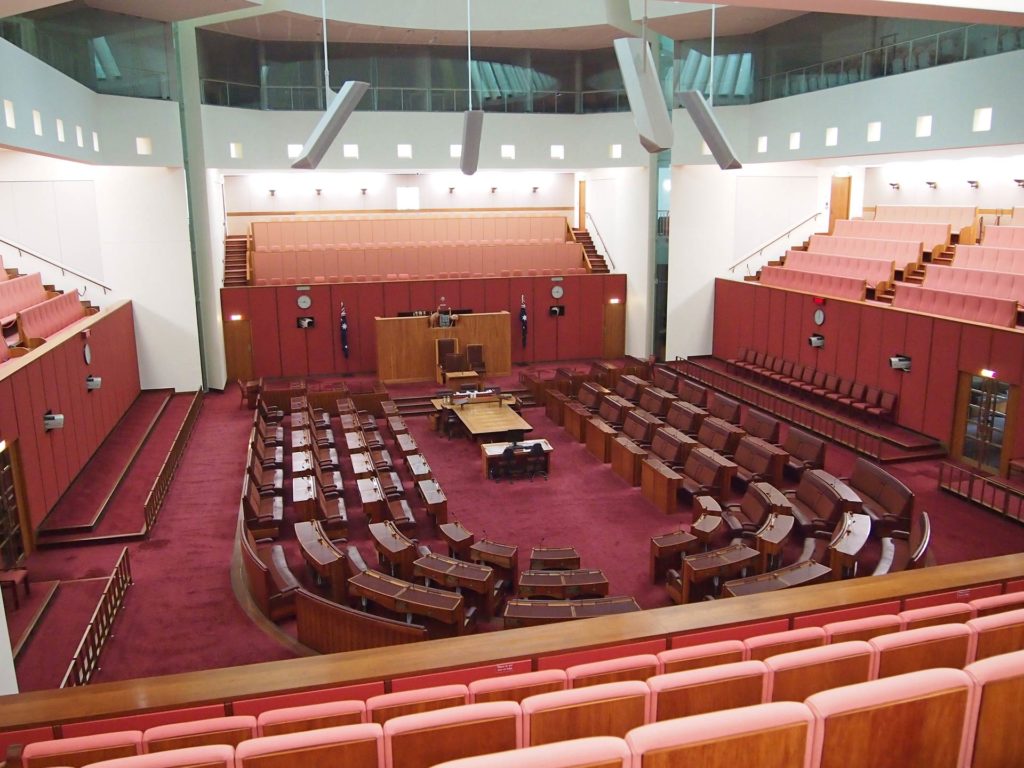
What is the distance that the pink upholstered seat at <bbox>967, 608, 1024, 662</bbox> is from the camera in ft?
14.8

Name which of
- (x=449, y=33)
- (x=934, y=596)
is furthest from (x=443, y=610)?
(x=449, y=33)

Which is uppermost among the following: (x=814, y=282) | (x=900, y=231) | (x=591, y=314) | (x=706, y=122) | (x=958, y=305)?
(x=706, y=122)

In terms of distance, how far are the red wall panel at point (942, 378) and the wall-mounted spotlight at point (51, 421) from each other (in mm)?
13822

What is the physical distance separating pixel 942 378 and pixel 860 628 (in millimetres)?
10181

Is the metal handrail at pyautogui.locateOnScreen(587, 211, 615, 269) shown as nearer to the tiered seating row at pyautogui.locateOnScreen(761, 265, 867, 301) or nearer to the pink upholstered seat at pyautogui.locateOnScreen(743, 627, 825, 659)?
the tiered seating row at pyautogui.locateOnScreen(761, 265, 867, 301)

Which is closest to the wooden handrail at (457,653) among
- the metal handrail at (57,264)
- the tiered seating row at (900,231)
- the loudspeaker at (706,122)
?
the loudspeaker at (706,122)

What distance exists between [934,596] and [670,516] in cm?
556

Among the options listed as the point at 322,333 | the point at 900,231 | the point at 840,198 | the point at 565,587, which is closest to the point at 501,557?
the point at 565,587

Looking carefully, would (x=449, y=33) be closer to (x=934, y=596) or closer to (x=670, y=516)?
(x=670, y=516)

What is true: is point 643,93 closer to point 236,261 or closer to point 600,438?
point 600,438

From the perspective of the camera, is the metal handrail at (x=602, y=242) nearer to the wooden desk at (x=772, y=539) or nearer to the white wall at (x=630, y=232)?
the white wall at (x=630, y=232)

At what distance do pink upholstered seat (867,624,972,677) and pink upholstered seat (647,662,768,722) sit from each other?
2.45ft

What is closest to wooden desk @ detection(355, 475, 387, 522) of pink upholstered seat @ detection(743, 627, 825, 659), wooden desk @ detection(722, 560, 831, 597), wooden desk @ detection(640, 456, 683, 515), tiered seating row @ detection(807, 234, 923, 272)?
wooden desk @ detection(640, 456, 683, 515)

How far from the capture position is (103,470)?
42.2 ft
